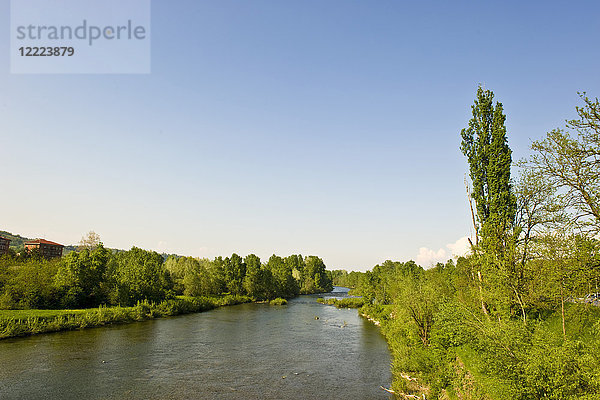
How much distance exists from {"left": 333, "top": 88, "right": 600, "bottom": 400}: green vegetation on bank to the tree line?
46.8m

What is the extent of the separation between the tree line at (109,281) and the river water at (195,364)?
1010 cm

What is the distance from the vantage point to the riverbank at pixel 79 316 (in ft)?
132

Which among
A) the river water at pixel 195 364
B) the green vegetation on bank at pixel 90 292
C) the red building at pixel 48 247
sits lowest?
the river water at pixel 195 364

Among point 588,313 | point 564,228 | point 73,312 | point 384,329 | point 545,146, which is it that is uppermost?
point 545,146

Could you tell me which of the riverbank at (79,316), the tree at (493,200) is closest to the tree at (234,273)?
the riverbank at (79,316)

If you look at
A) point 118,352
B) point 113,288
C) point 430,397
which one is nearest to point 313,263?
point 113,288

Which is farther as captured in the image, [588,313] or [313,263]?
[313,263]

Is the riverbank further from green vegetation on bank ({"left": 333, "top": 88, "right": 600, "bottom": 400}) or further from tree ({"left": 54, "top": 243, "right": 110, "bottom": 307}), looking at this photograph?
green vegetation on bank ({"left": 333, "top": 88, "right": 600, "bottom": 400})

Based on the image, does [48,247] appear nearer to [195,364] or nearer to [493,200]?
[195,364]

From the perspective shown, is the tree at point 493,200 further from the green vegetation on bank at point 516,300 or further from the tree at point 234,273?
the tree at point 234,273

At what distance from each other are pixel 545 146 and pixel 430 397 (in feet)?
52.1

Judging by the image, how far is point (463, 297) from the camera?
3578cm

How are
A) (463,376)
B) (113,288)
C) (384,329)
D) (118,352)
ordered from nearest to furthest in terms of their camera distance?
1. (463,376)
2. (118,352)
3. (384,329)
4. (113,288)

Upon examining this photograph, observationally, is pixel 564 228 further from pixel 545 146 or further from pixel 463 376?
pixel 463 376
